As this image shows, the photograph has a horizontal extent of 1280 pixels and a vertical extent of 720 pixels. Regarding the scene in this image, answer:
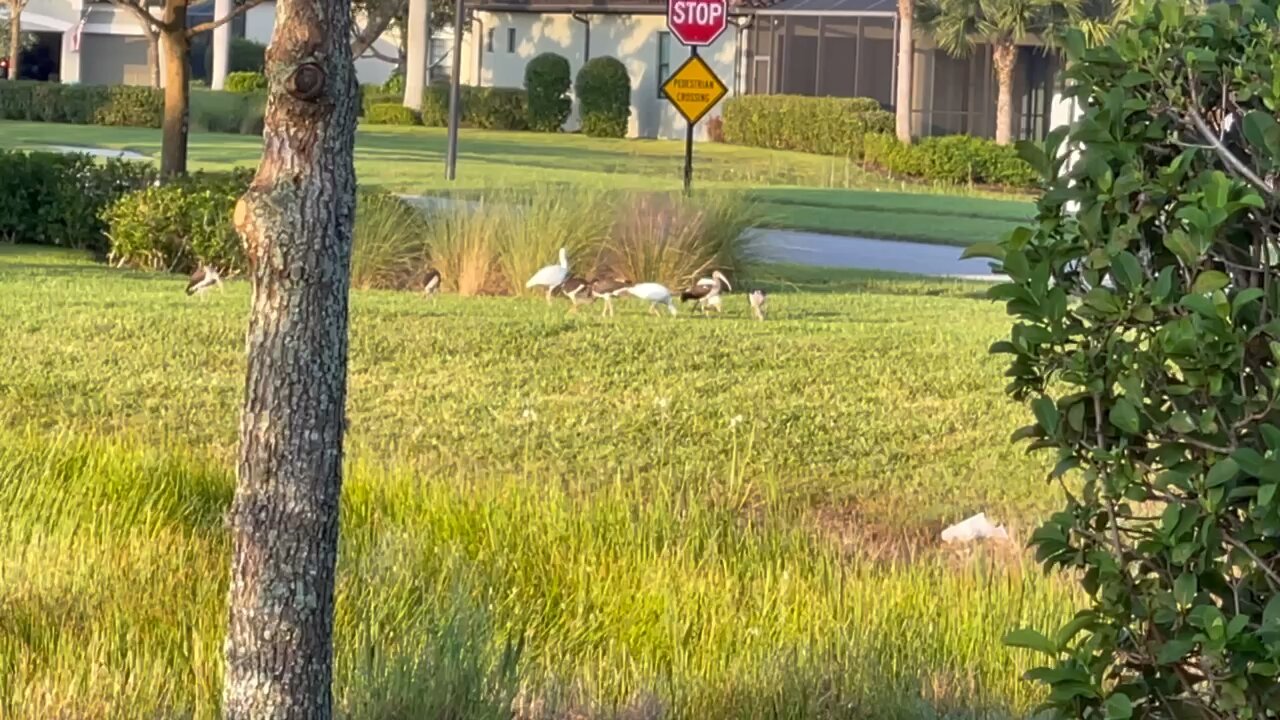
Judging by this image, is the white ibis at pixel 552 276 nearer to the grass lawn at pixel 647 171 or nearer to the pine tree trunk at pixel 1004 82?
the grass lawn at pixel 647 171

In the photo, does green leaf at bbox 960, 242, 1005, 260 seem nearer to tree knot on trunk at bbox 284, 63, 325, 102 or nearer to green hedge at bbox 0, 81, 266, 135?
tree knot on trunk at bbox 284, 63, 325, 102

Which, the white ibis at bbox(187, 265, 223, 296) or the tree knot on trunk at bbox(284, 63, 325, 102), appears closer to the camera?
the tree knot on trunk at bbox(284, 63, 325, 102)

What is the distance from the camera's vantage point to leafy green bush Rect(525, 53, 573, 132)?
45.2 m

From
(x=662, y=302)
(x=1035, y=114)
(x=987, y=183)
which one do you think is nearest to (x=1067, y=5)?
(x=987, y=183)

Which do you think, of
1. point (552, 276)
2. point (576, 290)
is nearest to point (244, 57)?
point (552, 276)

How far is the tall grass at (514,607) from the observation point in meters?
4.02

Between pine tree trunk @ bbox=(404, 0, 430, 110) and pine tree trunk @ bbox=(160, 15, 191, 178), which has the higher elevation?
pine tree trunk @ bbox=(404, 0, 430, 110)

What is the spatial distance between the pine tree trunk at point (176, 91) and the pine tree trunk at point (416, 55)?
28177 millimetres

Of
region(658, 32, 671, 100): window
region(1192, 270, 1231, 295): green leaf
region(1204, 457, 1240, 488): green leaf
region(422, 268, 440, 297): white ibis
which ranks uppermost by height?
region(658, 32, 671, 100): window

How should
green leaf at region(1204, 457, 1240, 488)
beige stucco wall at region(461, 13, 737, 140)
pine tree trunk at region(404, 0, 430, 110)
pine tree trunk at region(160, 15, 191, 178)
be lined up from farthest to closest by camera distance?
beige stucco wall at region(461, 13, 737, 140) → pine tree trunk at region(404, 0, 430, 110) → pine tree trunk at region(160, 15, 191, 178) → green leaf at region(1204, 457, 1240, 488)

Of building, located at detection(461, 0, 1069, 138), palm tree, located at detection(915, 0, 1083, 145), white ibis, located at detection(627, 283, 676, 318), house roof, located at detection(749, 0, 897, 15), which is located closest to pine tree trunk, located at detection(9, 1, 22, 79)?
building, located at detection(461, 0, 1069, 138)

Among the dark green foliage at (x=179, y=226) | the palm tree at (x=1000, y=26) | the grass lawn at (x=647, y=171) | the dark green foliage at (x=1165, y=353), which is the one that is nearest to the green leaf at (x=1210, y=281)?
the dark green foliage at (x=1165, y=353)

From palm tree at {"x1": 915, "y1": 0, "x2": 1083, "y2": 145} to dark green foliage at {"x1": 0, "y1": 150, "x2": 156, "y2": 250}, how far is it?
23546mm

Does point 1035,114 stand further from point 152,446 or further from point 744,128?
point 152,446
